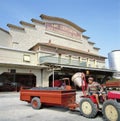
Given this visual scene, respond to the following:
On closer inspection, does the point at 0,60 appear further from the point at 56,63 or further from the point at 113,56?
the point at 113,56

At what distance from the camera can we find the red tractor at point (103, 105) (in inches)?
272

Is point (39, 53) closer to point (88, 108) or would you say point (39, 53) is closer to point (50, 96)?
point (50, 96)

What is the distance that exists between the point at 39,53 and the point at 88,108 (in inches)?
722

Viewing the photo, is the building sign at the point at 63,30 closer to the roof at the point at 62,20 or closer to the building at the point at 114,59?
the roof at the point at 62,20

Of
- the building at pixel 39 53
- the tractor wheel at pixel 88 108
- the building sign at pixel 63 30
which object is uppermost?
the building sign at pixel 63 30

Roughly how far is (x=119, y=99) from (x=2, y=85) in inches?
689

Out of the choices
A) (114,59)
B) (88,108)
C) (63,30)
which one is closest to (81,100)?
(88,108)

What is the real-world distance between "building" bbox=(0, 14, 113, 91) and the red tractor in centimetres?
1517

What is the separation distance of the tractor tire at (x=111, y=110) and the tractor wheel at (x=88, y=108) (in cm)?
62

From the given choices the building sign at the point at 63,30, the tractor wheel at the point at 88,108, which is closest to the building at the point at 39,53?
the building sign at the point at 63,30

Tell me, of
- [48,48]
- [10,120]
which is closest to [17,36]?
[48,48]

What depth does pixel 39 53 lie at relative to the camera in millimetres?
25719

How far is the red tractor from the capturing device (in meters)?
6.91

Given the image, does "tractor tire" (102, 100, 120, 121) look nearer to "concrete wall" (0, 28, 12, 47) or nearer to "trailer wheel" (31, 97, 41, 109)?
"trailer wheel" (31, 97, 41, 109)
